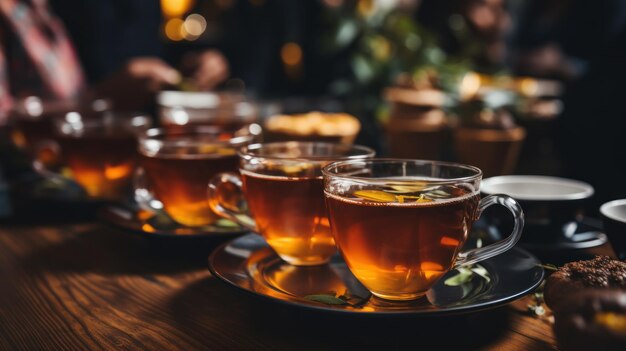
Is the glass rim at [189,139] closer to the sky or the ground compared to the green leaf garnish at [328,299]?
closer to the sky

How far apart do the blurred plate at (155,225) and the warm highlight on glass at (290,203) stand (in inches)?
4.1

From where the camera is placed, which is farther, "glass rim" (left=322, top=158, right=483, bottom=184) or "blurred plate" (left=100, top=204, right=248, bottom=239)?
"blurred plate" (left=100, top=204, right=248, bottom=239)

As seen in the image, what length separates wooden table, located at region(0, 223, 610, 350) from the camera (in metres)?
0.64

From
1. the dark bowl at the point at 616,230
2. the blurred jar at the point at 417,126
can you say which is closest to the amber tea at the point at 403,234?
the dark bowl at the point at 616,230

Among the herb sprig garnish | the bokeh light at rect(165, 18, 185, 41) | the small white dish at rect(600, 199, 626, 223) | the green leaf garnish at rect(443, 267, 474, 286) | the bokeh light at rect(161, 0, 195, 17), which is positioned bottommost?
the green leaf garnish at rect(443, 267, 474, 286)

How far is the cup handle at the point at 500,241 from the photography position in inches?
26.6

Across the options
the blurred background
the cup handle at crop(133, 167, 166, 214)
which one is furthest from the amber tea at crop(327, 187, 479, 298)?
the blurred background

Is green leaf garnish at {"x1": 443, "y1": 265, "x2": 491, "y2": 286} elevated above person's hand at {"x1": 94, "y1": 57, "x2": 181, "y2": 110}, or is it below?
→ below

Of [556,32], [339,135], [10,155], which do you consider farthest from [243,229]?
[556,32]

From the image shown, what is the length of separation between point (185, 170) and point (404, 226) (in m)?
0.41

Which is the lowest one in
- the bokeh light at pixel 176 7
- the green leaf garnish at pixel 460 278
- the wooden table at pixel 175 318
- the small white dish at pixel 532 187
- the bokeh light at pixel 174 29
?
the wooden table at pixel 175 318

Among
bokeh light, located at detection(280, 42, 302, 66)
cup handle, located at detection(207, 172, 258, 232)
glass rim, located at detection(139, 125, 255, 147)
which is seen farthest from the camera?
bokeh light, located at detection(280, 42, 302, 66)

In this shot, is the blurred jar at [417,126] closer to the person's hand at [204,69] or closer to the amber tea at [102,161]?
the amber tea at [102,161]

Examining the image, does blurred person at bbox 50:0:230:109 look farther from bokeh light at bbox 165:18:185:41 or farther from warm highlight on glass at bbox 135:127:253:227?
warm highlight on glass at bbox 135:127:253:227
